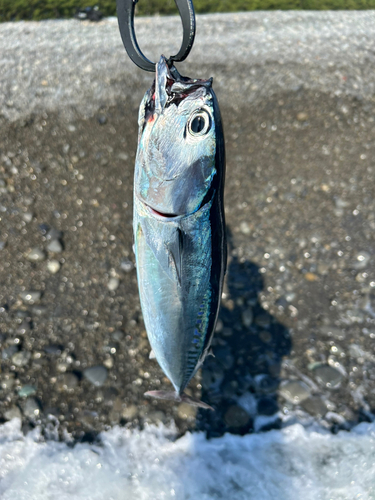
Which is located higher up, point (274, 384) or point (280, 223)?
point (280, 223)

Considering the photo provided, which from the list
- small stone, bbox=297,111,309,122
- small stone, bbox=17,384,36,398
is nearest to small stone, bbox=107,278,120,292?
small stone, bbox=17,384,36,398

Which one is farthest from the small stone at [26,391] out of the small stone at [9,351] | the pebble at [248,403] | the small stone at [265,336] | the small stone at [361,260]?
the small stone at [361,260]

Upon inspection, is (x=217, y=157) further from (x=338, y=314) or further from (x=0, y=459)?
(x=0, y=459)

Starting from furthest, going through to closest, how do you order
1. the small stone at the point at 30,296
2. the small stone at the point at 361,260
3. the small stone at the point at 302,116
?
the small stone at the point at 302,116
the small stone at the point at 361,260
the small stone at the point at 30,296

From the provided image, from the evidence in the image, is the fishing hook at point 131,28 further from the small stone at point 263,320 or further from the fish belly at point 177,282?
the small stone at point 263,320

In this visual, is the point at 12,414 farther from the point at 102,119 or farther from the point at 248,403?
the point at 102,119

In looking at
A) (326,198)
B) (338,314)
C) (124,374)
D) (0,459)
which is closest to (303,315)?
(338,314)
